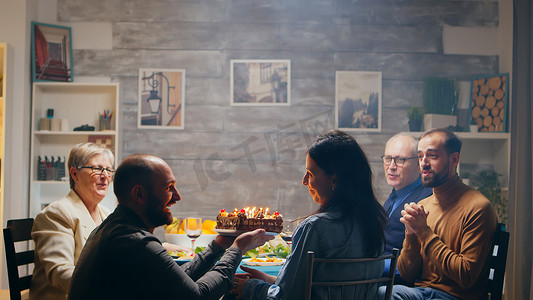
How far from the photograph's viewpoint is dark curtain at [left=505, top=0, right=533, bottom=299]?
10.9ft

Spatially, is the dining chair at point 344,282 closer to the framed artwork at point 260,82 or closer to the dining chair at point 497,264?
the dining chair at point 497,264

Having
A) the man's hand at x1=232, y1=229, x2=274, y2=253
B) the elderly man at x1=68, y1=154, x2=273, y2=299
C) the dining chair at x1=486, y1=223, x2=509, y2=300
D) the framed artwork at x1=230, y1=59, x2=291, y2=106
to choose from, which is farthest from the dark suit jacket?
the framed artwork at x1=230, y1=59, x2=291, y2=106

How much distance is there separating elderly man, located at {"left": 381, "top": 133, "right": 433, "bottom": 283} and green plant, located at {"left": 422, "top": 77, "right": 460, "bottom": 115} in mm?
1943

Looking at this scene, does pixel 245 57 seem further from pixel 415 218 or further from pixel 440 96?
pixel 415 218

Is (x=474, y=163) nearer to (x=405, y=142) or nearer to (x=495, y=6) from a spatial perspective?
(x=495, y=6)

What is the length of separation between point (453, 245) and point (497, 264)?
21 centimetres

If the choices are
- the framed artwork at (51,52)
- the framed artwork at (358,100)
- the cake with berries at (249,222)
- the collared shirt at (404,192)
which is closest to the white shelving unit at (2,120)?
the framed artwork at (51,52)

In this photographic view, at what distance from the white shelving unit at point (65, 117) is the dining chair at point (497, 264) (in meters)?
3.41

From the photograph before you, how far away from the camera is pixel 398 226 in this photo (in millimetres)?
2822

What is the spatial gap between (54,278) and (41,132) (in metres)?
2.64

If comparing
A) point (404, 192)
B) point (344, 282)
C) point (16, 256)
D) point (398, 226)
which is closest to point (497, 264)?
point (398, 226)

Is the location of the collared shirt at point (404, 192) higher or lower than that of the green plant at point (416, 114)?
lower

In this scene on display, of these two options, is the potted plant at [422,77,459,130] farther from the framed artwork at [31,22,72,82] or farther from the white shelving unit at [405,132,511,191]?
the framed artwork at [31,22,72,82]

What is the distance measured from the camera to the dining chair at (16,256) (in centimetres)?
242
